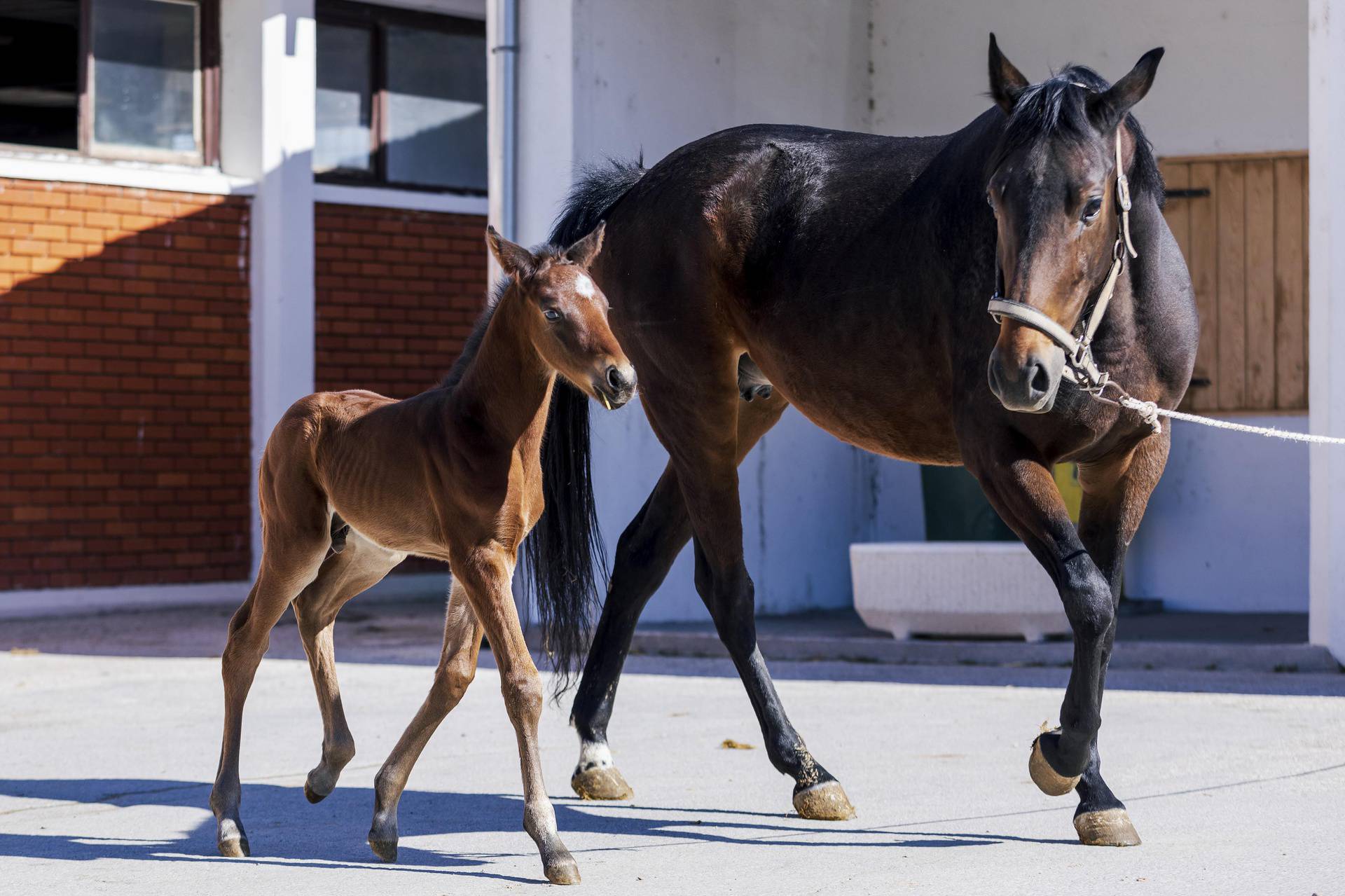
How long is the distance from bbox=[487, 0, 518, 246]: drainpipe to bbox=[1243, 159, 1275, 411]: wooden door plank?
15.1ft

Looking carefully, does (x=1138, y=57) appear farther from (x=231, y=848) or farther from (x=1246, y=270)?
(x=231, y=848)

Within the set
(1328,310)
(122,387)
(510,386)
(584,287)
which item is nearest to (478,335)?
(510,386)

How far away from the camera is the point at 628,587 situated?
5.73 m

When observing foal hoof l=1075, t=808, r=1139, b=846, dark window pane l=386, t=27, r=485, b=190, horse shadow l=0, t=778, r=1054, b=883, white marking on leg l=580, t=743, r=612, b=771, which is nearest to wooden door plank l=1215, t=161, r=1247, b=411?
dark window pane l=386, t=27, r=485, b=190

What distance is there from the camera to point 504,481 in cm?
412

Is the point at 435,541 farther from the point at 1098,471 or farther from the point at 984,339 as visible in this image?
the point at 1098,471

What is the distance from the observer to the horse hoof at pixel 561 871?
3924 millimetres

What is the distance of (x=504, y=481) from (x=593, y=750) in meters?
1.54

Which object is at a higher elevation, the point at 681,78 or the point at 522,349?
the point at 681,78

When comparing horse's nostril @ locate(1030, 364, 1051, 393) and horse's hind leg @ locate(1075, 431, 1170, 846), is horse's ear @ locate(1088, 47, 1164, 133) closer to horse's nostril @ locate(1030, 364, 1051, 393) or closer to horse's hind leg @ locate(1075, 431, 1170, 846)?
horse's nostril @ locate(1030, 364, 1051, 393)

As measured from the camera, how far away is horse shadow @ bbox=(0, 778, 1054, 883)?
14.4ft

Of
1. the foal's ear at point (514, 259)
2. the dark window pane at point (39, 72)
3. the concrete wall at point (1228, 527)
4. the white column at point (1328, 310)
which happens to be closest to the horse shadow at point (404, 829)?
Answer: the foal's ear at point (514, 259)

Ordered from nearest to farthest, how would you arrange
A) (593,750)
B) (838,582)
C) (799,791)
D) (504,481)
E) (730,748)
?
1. (504,481)
2. (799,791)
3. (593,750)
4. (730,748)
5. (838,582)

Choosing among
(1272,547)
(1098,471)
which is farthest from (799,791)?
(1272,547)
